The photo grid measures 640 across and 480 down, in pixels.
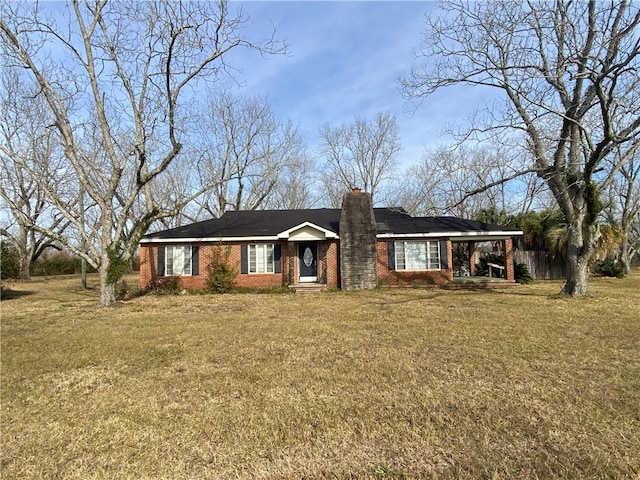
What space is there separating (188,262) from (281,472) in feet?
52.4

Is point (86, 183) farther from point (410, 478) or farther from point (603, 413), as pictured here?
point (603, 413)

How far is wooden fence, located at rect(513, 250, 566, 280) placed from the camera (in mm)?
21094

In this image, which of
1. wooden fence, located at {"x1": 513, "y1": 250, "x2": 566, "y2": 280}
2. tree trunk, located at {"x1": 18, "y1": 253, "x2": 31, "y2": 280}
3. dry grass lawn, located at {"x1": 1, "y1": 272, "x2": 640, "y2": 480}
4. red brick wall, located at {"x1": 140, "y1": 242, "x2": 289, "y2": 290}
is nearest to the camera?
dry grass lawn, located at {"x1": 1, "y1": 272, "x2": 640, "y2": 480}

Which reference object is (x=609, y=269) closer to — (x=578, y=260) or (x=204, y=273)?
(x=578, y=260)

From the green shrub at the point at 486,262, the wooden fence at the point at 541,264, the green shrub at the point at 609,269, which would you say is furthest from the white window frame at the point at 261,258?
the green shrub at the point at 609,269

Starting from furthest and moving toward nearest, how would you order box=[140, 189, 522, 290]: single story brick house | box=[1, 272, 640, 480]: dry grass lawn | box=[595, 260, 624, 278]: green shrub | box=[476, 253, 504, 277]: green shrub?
box=[595, 260, 624, 278]: green shrub
box=[476, 253, 504, 277]: green shrub
box=[140, 189, 522, 290]: single story brick house
box=[1, 272, 640, 480]: dry grass lawn

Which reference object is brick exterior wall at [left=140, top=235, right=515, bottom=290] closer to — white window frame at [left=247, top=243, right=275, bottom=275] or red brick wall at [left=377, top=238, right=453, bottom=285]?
red brick wall at [left=377, top=238, right=453, bottom=285]

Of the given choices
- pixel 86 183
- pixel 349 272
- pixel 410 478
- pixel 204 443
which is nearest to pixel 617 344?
pixel 410 478

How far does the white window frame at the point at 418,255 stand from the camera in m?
17.8

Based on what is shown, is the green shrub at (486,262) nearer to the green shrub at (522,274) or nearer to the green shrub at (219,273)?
the green shrub at (522,274)

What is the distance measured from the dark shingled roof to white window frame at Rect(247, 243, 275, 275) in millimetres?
651

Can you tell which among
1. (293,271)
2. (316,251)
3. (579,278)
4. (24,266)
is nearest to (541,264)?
(579,278)

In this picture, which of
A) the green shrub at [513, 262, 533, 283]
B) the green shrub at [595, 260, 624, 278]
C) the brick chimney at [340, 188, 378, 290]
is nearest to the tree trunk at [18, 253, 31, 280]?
the brick chimney at [340, 188, 378, 290]

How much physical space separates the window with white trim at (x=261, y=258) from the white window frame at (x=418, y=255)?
19.6ft
